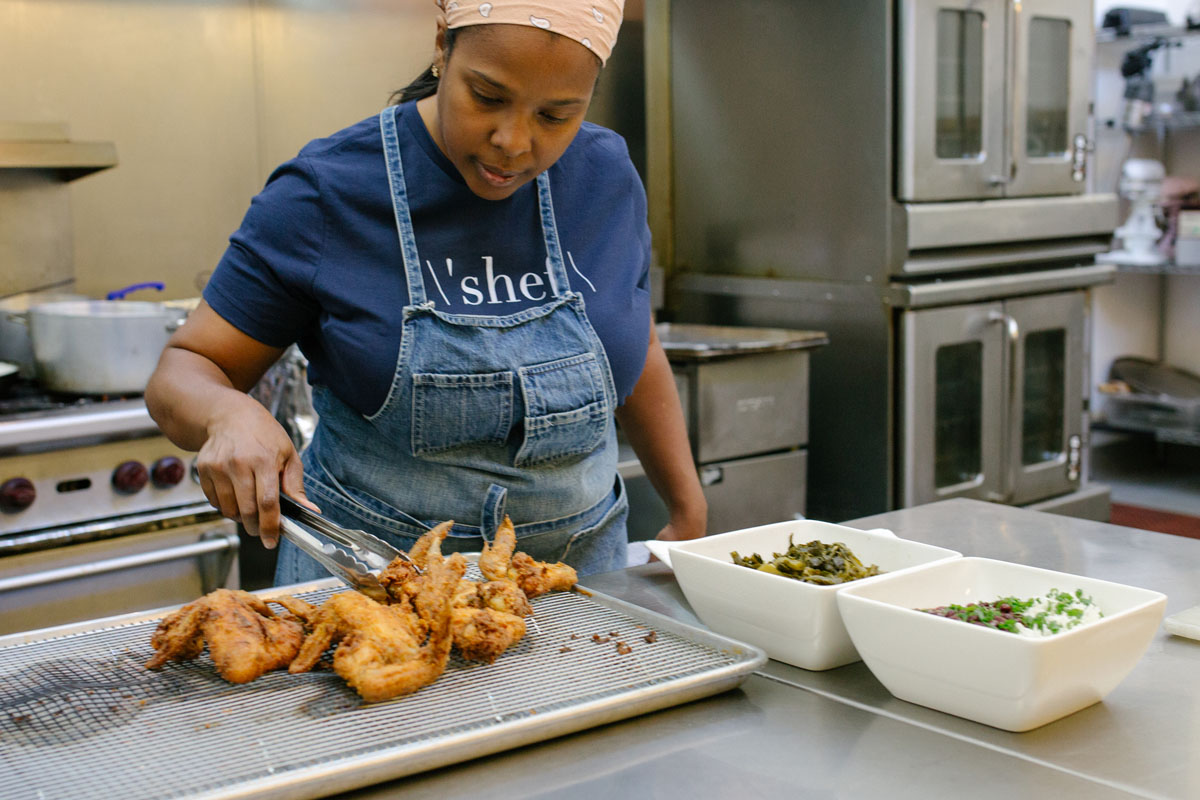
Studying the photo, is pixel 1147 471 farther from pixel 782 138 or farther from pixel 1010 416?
pixel 782 138

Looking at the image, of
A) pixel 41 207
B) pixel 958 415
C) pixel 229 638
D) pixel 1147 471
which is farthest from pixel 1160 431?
pixel 229 638

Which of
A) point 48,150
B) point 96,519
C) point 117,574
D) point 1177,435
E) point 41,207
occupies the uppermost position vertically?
point 48,150

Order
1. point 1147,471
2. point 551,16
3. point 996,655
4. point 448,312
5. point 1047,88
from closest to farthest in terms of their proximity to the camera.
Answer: point 996,655, point 551,16, point 448,312, point 1047,88, point 1147,471

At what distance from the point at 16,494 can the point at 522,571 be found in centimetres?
161

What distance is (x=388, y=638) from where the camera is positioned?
3.67 feet

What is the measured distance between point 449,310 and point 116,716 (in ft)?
2.30

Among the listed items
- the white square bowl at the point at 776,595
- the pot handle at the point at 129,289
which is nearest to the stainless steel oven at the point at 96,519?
the pot handle at the point at 129,289

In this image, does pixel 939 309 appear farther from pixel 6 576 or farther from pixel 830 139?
pixel 6 576

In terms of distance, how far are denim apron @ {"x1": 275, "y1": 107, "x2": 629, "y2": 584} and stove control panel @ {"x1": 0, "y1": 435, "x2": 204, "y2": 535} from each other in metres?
1.09

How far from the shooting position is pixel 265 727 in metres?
1.02

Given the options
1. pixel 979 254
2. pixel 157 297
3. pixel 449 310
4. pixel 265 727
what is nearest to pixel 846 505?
pixel 979 254

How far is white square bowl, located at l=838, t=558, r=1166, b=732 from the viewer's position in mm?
1005

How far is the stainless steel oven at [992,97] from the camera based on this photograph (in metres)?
3.46

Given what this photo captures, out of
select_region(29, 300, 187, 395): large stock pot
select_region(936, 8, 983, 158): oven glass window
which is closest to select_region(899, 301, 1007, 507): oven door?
select_region(936, 8, 983, 158): oven glass window
